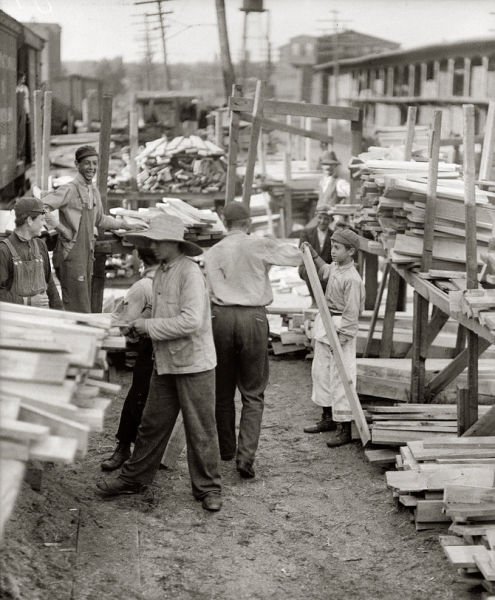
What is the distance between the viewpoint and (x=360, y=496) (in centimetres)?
781

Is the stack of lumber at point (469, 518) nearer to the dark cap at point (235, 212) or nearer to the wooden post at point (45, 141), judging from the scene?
the dark cap at point (235, 212)

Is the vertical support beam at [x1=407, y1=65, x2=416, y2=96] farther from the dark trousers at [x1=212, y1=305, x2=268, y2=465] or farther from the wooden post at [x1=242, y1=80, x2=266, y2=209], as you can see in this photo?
the dark trousers at [x1=212, y1=305, x2=268, y2=465]

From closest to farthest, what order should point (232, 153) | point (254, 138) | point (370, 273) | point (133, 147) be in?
point (254, 138), point (232, 153), point (370, 273), point (133, 147)

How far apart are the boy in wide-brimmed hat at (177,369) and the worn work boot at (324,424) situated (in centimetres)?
222

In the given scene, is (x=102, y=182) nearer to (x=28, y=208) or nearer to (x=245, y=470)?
(x=28, y=208)

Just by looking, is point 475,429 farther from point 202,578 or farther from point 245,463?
point 202,578

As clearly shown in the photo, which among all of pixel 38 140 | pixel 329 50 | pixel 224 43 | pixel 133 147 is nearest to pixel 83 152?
pixel 38 140

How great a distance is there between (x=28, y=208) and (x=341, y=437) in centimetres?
356

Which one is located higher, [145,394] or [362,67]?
[362,67]

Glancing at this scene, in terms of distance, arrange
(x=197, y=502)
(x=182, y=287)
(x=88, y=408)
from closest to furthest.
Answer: (x=88, y=408) → (x=182, y=287) → (x=197, y=502)

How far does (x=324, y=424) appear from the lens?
30.9 ft

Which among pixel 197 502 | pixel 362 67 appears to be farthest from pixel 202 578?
pixel 362 67

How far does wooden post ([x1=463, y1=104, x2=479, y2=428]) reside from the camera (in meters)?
7.96

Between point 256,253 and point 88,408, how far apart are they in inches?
130
